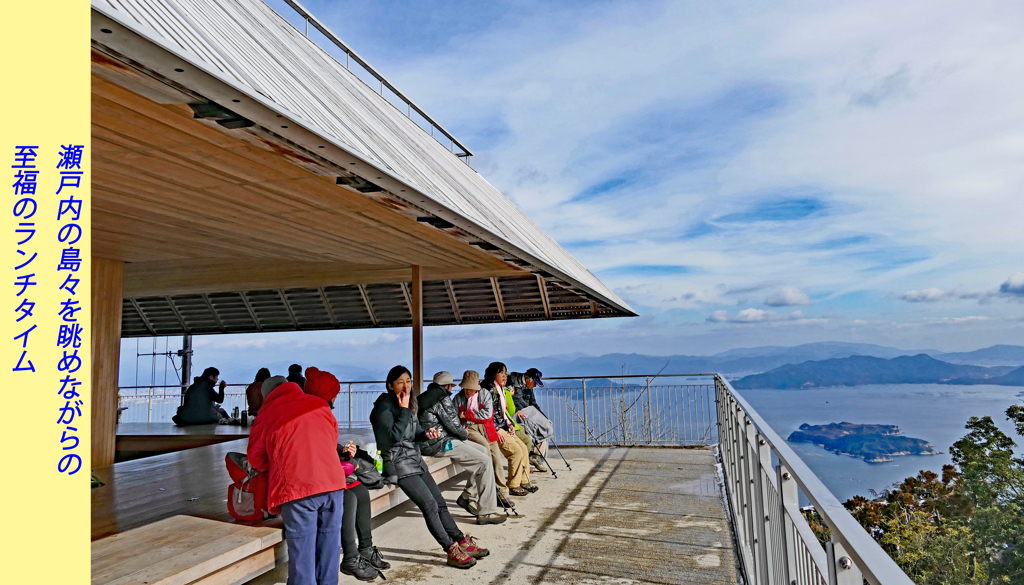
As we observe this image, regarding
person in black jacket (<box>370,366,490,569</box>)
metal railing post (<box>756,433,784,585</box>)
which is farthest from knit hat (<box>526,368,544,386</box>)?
metal railing post (<box>756,433,784,585</box>)

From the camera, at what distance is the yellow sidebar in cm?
116

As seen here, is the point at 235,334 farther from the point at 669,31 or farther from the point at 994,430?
the point at 994,430

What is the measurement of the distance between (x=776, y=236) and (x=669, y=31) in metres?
110

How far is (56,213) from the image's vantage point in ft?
4.32

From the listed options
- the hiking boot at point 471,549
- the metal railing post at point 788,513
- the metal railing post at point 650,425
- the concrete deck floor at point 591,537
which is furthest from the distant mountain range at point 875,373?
the metal railing post at point 788,513

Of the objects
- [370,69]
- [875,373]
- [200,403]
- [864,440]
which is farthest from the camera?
[875,373]

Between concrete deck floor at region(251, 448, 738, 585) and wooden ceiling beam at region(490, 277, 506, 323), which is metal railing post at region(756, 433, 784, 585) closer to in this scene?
concrete deck floor at region(251, 448, 738, 585)

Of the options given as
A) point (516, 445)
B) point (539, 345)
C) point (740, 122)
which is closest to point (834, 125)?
point (740, 122)

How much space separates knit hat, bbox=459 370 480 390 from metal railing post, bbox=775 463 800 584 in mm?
4902

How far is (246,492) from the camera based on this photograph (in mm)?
4277

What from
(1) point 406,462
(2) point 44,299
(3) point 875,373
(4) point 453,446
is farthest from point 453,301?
(3) point 875,373

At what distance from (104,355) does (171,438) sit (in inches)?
101

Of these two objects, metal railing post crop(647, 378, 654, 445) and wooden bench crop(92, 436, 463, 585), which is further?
metal railing post crop(647, 378, 654, 445)

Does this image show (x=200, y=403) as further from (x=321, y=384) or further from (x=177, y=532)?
(x=321, y=384)
